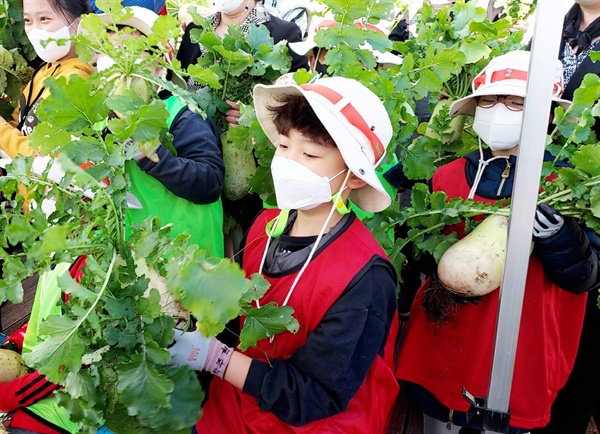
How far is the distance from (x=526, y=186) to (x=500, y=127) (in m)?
0.68

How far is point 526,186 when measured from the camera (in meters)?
1.06

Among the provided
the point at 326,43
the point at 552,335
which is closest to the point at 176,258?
the point at 326,43

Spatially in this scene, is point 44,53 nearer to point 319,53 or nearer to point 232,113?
point 232,113

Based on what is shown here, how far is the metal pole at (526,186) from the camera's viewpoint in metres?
0.98

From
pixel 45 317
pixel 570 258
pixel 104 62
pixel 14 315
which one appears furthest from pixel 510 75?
pixel 14 315

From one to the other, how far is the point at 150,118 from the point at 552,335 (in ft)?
4.95

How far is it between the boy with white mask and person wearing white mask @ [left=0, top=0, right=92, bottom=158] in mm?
1196

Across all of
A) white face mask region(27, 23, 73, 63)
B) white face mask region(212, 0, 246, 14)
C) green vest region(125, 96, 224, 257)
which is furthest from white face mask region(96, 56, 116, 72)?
white face mask region(212, 0, 246, 14)

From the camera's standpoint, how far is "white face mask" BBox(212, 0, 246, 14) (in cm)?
259

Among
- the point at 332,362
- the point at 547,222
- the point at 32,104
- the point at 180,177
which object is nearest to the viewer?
the point at 332,362

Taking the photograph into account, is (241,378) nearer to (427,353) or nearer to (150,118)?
(150,118)

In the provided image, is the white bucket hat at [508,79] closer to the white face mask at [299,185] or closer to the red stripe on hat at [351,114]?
the red stripe on hat at [351,114]

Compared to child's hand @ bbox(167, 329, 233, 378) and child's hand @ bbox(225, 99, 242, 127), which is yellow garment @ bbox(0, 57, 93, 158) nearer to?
child's hand @ bbox(225, 99, 242, 127)

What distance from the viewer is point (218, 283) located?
804 millimetres
